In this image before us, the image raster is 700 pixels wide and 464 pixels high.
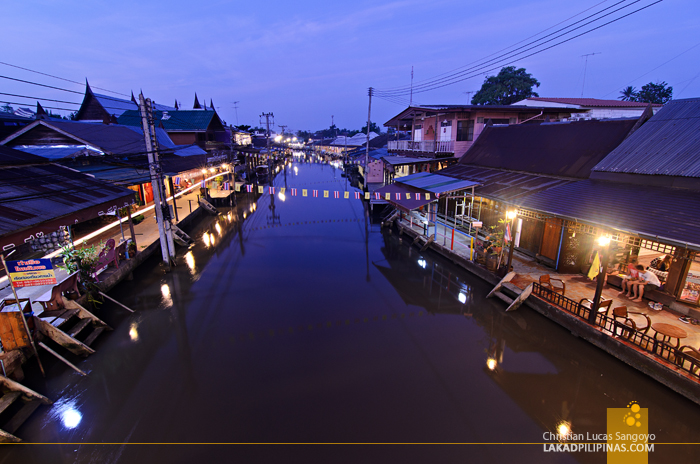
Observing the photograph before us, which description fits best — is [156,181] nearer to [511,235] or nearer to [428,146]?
[511,235]

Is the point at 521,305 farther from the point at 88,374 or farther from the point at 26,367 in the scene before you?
the point at 26,367

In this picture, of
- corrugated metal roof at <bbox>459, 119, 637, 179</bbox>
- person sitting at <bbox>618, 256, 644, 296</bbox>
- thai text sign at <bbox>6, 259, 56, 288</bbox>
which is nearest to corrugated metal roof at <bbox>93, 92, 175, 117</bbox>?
thai text sign at <bbox>6, 259, 56, 288</bbox>

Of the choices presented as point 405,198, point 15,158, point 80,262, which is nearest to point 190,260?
point 80,262

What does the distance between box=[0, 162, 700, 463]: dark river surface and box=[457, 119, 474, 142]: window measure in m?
14.8

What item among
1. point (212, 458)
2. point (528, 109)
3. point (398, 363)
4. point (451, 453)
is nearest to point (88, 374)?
point (212, 458)

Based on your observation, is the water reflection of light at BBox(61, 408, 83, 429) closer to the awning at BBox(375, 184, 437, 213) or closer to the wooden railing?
the wooden railing

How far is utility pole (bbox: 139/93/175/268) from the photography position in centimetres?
1353

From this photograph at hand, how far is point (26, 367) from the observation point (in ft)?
28.1

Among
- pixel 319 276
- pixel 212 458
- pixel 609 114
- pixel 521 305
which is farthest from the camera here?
pixel 609 114

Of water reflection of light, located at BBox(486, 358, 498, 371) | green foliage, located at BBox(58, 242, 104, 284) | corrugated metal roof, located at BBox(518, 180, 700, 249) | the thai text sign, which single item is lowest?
water reflection of light, located at BBox(486, 358, 498, 371)

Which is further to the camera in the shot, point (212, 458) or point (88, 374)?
point (88, 374)

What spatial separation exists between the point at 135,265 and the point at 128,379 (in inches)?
341

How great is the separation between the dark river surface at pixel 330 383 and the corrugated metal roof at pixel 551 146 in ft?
24.0

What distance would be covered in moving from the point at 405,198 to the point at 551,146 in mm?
8253
